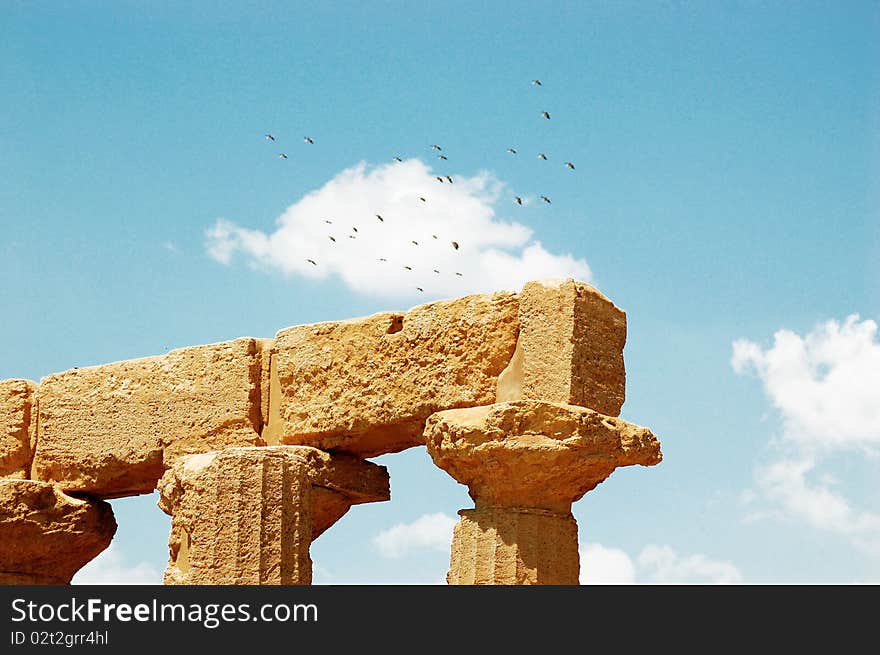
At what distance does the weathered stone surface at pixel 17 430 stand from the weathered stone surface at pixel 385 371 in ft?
8.88

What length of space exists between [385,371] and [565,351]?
1659 mm

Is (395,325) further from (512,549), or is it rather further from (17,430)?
(17,430)

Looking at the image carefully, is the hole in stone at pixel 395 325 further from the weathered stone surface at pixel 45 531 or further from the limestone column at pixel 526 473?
the weathered stone surface at pixel 45 531

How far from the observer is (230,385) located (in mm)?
13117

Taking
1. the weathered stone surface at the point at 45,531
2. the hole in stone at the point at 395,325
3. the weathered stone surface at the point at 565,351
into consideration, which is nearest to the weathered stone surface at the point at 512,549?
the weathered stone surface at the point at 565,351

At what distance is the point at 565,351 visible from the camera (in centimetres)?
1127

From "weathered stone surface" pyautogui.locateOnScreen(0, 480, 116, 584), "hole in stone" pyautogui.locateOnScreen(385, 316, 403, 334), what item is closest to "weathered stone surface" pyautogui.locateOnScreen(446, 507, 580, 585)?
"hole in stone" pyautogui.locateOnScreen(385, 316, 403, 334)

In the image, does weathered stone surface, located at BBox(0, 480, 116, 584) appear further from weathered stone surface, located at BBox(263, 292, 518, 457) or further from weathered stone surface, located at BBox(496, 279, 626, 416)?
weathered stone surface, located at BBox(496, 279, 626, 416)

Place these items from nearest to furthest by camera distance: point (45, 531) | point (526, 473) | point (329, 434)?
point (526, 473) → point (329, 434) → point (45, 531)

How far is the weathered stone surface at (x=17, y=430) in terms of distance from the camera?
47.1 ft

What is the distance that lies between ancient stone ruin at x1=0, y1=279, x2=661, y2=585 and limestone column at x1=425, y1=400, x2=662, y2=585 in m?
0.01

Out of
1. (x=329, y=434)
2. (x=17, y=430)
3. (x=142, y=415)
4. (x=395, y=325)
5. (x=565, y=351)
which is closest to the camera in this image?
(x=565, y=351)

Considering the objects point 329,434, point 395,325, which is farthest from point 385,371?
point 329,434

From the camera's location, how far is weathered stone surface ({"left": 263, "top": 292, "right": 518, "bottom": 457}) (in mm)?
11719
